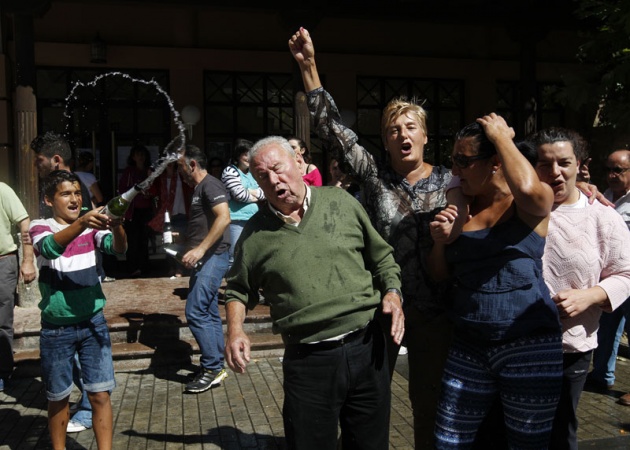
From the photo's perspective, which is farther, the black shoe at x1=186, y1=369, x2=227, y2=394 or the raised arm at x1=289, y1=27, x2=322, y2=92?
the black shoe at x1=186, y1=369, x2=227, y2=394

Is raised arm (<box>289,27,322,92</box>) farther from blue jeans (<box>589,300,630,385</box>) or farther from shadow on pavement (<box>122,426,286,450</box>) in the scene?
blue jeans (<box>589,300,630,385</box>)

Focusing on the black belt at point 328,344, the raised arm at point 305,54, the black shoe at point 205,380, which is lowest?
the black shoe at point 205,380

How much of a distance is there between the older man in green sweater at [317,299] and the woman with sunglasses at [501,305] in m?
0.34

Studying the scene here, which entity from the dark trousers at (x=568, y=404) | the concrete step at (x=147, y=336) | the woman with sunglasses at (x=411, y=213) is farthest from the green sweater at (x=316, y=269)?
the concrete step at (x=147, y=336)

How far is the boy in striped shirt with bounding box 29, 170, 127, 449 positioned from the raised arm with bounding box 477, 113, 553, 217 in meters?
2.35

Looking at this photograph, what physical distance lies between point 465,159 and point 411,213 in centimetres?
60

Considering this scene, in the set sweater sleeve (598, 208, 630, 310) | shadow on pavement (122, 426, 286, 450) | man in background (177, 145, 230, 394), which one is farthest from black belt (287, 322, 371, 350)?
man in background (177, 145, 230, 394)

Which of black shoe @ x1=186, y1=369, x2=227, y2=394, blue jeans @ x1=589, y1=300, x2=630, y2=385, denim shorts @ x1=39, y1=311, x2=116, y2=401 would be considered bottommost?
black shoe @ x1=186, y1=369, x2=227, y2=394

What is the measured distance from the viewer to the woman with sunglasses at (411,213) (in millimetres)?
3273

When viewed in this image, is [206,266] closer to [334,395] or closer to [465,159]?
[334,395]

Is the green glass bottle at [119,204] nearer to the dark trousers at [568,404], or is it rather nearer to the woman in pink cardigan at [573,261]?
the woman in pink cardigan at [573,261]

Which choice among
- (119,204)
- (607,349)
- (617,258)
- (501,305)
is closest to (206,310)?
(119,204)

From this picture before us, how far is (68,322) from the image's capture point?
3986mm

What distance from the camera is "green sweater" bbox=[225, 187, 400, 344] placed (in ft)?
9.51
